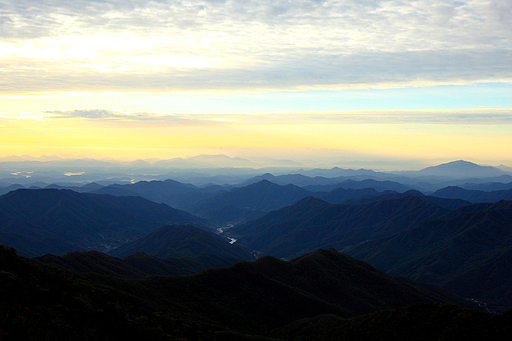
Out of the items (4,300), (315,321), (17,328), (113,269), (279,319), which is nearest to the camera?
(17,328)

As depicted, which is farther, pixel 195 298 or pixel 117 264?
pixel 117 264

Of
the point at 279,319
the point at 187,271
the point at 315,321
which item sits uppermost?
the point at 315,321

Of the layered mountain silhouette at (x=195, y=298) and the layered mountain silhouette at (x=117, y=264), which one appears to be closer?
the layered mountain silhouette at (x=195, y=298)

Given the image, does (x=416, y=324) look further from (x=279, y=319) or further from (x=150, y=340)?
(x=279, y=319)

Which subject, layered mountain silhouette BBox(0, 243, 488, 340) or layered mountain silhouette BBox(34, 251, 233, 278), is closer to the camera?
layered mountain silhouette BBox(0, 243, 488, 340)

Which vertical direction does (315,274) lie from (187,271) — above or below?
above

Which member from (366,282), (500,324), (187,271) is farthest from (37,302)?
(187,271)

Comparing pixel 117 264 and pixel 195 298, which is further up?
pixel 195 298

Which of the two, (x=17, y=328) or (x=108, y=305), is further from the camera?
(x=108, y=305)
